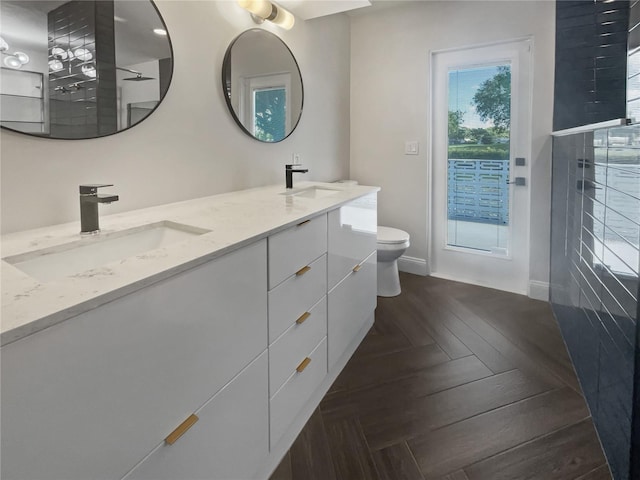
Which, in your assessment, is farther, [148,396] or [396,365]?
[396,365]

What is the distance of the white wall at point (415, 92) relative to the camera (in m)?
2.86

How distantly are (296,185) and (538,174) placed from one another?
181cm

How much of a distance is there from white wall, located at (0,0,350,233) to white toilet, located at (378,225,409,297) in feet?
2.49

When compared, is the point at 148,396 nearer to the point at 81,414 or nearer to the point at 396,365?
the point at 81,414

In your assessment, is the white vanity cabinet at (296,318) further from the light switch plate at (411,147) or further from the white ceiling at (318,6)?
the light switch plate at (411,147)

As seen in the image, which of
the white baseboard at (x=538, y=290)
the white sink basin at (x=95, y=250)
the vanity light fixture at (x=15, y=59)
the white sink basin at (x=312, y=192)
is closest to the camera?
the white sink basin at (x=95, y=250)

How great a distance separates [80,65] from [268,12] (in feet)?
3.98

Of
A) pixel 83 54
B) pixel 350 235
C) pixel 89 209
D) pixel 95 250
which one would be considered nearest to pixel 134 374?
pixel 95 250

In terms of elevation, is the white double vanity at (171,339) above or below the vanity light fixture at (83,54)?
below

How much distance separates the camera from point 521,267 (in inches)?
124

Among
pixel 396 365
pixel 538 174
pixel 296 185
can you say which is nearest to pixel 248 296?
pixel 396 365

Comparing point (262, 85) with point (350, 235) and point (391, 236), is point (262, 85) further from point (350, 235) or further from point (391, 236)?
point (391, 236)

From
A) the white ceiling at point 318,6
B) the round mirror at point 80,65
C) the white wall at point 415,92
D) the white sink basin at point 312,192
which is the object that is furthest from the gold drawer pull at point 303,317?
the white wall at point 415,92

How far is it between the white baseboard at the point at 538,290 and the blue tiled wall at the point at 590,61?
3.77ft
